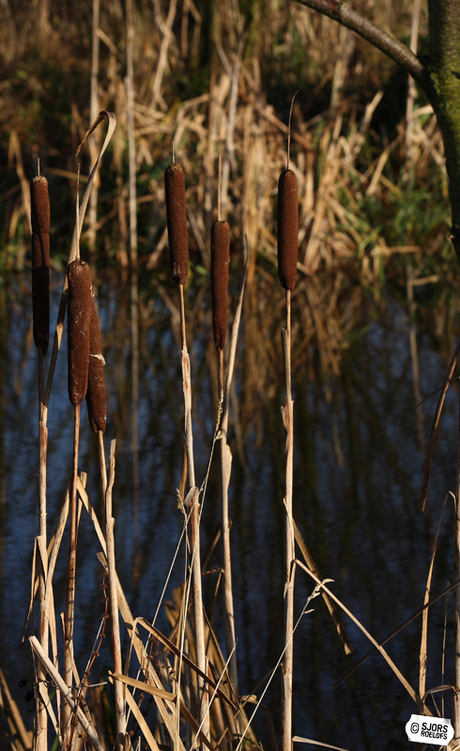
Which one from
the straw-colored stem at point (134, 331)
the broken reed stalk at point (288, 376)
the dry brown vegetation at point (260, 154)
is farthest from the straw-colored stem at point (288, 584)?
the dry brown vegetation at point (260, 154)

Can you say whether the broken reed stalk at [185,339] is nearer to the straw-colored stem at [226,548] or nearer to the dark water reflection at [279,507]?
the straw-colored stem at [226,548]

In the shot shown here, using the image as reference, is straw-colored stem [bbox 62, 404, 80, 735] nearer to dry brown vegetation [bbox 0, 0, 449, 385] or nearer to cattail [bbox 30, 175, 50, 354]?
cattail [bbox 30, 175, 50, 354]

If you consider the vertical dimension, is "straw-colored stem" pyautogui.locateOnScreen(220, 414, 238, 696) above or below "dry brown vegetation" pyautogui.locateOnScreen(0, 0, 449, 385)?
below

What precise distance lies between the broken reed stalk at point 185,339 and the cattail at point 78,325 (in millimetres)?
126

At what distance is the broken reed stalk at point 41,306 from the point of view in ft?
2.63

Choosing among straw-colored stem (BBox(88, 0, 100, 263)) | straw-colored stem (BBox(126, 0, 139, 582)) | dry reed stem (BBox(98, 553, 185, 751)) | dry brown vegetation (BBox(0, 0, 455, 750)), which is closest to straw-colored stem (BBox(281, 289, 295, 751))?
dry reed stem (BBox(98, 553, 185, 751))

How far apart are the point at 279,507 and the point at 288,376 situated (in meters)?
1.09

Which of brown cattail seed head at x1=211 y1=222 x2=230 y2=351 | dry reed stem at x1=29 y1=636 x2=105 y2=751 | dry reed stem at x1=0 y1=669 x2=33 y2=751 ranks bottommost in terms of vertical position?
dry reed stem at x1=0 y1=669 x2=33 y2=751

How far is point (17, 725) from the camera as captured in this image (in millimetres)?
1123

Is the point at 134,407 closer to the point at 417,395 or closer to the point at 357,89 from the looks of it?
the point at 417,395

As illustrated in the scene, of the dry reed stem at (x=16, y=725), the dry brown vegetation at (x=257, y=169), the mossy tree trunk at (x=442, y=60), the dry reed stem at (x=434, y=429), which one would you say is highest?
the dry brown vegetation at (x=257, y=169)

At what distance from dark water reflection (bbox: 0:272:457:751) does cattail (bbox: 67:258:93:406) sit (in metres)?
0.51

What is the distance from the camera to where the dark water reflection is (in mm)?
1354

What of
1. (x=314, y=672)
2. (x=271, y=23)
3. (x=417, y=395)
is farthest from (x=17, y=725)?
(x=271, y=23)
